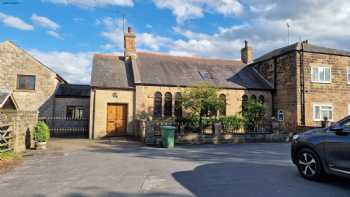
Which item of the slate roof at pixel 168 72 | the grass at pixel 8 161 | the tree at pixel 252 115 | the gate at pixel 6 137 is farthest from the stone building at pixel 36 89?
the tree at pixel 252 115

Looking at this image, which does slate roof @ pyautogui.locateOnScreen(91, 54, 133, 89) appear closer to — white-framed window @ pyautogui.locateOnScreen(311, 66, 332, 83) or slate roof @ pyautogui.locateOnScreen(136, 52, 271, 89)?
slate roof @ pyautogui.locateOnScreen(136, 52, 271, 89)

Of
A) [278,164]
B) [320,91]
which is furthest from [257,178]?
Answer: [320,91]

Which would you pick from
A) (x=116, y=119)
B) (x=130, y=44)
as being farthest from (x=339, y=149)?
(x=130, y=44)

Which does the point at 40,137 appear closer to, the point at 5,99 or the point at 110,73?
the point at 5,99

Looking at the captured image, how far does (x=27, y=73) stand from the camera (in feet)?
72.7

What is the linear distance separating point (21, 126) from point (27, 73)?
43.2 ft

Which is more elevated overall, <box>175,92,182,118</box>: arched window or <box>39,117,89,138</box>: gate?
<box>175,92,182,118</box>: arched window

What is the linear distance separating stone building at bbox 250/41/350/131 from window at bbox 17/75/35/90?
22.1 meters

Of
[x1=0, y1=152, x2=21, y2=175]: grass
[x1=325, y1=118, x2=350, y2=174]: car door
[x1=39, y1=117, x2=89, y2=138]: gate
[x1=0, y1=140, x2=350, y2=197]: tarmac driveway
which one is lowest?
[x1=0, y1=152, x2=21, y2=175]: grass

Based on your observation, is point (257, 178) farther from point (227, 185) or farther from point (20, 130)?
point (20, 130)

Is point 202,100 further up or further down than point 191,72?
further down

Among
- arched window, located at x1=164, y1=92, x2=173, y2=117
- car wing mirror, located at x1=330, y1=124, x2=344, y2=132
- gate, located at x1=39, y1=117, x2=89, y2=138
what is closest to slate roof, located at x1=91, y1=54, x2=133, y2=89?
arched window, located at x1=164, y1=92, x2=173, y2=117

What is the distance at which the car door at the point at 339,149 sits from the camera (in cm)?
509

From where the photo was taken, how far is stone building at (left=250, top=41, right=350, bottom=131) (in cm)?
1812
